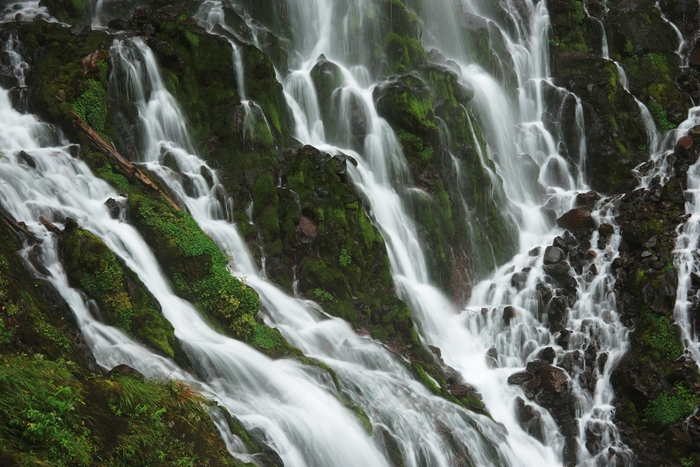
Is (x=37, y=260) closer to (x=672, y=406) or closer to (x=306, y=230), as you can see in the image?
(x=306, y=230)

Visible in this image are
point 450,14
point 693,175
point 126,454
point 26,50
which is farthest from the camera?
point 450,14

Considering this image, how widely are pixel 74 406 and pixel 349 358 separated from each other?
7.62m

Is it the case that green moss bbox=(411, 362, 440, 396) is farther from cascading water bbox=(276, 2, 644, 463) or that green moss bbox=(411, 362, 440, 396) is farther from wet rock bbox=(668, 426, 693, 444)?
wet rock bbox=(668, 426, 693, 444)

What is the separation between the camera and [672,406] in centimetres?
1421

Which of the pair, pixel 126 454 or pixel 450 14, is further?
pixel 450 14

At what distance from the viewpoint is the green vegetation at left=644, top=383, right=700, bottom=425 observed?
14070 mm

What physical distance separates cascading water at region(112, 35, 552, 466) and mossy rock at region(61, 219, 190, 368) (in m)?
0.84

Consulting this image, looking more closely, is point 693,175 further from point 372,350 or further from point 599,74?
point 372,350

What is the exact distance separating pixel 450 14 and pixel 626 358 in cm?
1900

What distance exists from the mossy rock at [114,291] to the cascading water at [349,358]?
0.84m

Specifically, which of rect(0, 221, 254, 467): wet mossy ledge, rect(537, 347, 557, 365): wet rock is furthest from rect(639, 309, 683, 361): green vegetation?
rect(0, 221, 254, 467): wet mossy ledge

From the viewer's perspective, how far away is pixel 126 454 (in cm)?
671

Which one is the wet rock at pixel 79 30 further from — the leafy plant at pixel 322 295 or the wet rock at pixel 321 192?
the leafy plant at pixel 322 295

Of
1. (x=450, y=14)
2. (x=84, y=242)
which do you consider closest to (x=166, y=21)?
(x=84, y=242)
